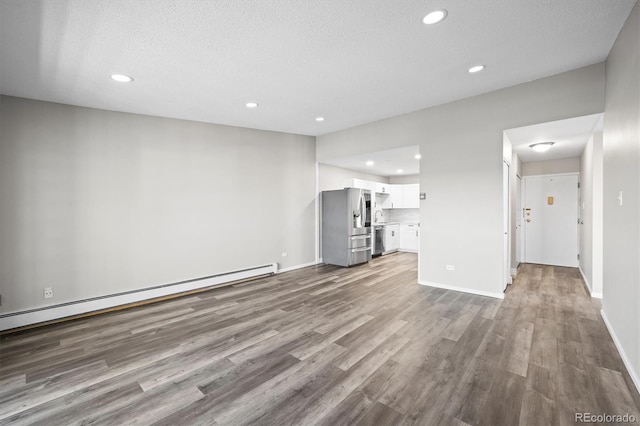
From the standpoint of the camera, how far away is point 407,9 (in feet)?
6.87

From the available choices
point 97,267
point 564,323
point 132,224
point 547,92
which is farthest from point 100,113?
point 564,323

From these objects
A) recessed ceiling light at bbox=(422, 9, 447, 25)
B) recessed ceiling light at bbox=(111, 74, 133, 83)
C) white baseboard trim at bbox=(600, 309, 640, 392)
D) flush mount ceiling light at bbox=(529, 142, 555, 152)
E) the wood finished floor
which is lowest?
the wood finished floor

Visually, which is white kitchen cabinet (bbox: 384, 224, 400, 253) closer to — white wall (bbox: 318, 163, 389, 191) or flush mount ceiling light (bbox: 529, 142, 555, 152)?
white wall (bbox: 318, 163, 389, 191)

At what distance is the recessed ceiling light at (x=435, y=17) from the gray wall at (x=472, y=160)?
84.6 inches

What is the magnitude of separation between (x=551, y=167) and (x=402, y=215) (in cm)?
406

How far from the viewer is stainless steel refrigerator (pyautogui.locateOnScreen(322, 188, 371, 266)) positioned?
605 cm

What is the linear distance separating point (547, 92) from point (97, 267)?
6.36 meters

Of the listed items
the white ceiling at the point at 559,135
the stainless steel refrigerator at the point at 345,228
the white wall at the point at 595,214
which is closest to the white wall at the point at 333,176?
the stainless steel refrigerator at the point at 345,228

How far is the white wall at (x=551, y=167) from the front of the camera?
5.87 m

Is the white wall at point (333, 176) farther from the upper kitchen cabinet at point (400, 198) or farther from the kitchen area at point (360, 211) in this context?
the upper kitchen cabinet at point (400, 198)

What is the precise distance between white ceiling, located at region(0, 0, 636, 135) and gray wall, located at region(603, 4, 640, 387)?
352 mm

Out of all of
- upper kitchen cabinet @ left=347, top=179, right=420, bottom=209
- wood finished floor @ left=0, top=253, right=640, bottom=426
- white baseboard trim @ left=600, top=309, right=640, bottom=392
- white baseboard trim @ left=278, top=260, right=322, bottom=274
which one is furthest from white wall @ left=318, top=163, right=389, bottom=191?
white baseboard trim @ left=600, top=309, right=640, bottom=392

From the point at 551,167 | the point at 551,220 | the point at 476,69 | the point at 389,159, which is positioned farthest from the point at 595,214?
the point at 389,159

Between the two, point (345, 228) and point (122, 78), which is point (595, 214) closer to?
point (345, 228)
